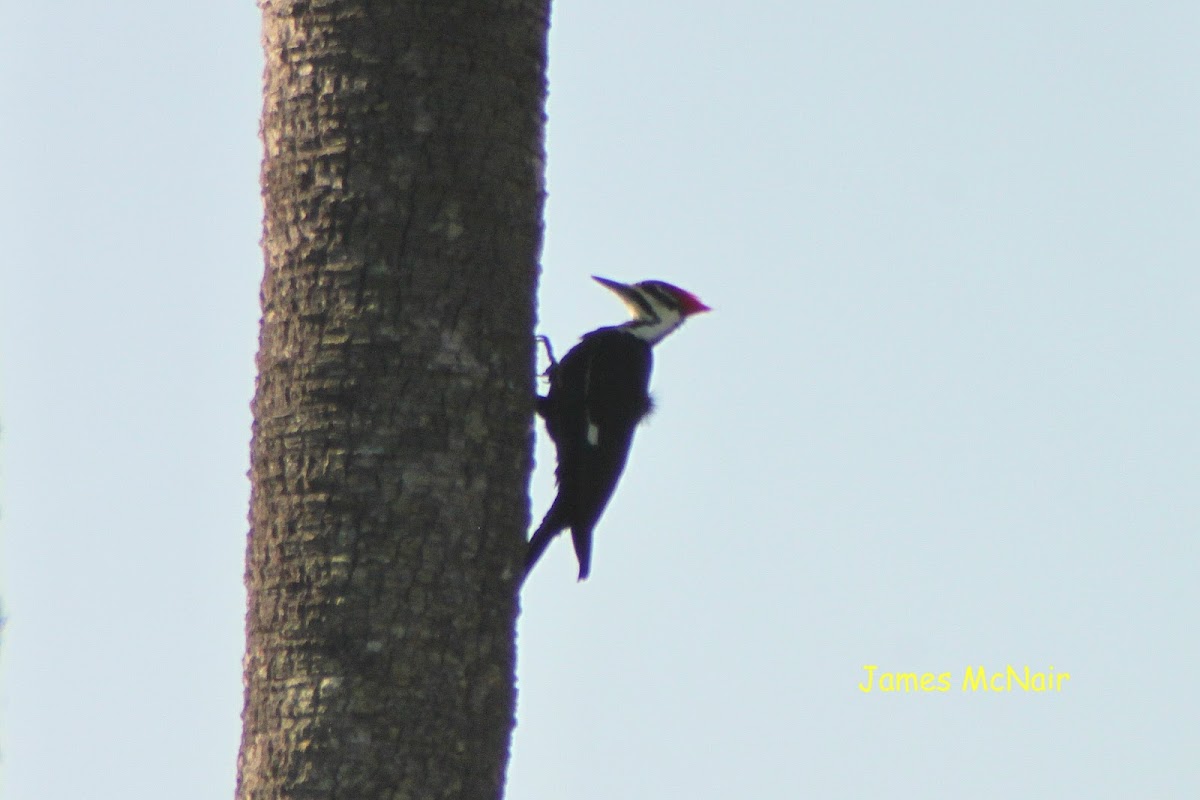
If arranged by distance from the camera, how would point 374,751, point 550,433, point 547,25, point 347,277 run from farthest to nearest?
point 550,433 < point 547,25 < point 347,277 < point 374,751

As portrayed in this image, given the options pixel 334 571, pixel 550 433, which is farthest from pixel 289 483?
pixel 550 433

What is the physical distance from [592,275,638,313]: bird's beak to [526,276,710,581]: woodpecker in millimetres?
350

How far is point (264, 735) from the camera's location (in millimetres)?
3598

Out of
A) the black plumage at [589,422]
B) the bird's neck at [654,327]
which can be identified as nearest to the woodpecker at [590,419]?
the black plumage at [589,422]

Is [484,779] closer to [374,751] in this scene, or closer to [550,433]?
[374,751]

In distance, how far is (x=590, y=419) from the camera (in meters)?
5.98

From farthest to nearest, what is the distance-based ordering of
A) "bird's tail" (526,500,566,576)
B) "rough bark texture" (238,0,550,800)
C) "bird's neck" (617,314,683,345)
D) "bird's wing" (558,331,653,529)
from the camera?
"bird's neck" (617,314,683,345), "bird's wing" (558,331,653,529), "bird's tail" (526,500,566,576), "rough bark texture" (238,0,550,800)

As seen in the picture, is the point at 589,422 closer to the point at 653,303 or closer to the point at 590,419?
the point at 590,419

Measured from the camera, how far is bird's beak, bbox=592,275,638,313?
22.3 ft

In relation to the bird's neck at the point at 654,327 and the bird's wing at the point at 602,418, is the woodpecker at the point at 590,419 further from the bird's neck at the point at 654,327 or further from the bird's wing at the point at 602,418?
the bird's neck at the point at 654,327

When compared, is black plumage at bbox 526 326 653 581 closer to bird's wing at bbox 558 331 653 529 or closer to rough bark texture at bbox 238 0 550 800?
bird's wing at bbox 558 331 653 529

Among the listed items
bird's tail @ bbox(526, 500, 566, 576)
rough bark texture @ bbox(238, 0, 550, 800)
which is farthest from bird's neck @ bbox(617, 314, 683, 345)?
rough bark texture @ bbox(238, 0, 550, 800)

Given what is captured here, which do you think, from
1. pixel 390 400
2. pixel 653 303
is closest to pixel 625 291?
pixel 653 303

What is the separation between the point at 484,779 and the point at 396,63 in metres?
1.49
